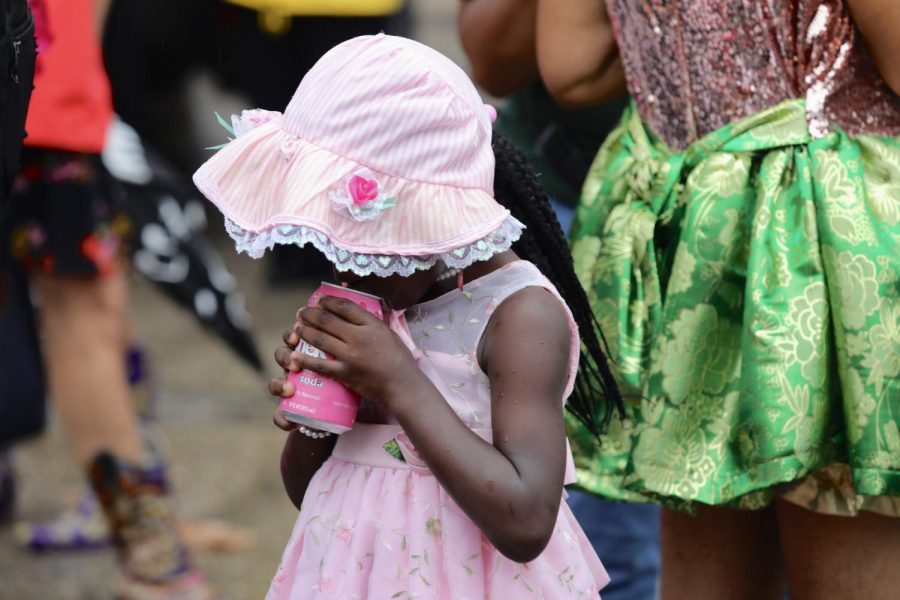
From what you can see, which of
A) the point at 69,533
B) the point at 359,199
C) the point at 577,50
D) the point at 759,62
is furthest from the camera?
the point at 69,533

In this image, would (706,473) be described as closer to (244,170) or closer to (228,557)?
(244,170)

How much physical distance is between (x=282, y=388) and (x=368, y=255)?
0.67 feet

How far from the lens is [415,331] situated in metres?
1.94

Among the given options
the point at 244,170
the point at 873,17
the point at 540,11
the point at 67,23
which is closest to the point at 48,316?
the point at 67,23

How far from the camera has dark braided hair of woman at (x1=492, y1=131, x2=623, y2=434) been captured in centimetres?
207

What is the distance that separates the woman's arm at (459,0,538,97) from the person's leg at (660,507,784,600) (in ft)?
2.88

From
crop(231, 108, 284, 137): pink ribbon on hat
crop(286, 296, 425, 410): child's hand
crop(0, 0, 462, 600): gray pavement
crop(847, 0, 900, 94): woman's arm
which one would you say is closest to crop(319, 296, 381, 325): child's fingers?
crop(286, 296, 425, 410): child's hand

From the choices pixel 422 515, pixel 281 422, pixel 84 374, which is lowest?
pixel 84 374

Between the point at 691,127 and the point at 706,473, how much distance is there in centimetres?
56

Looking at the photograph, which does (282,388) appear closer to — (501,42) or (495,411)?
(495,411)

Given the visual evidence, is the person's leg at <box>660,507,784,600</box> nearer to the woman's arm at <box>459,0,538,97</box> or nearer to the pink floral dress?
the pink floral dress

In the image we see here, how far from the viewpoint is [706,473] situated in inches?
86.5

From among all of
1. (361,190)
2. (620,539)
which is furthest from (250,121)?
(620,539)

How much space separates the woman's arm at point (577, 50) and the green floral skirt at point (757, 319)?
171 mm
